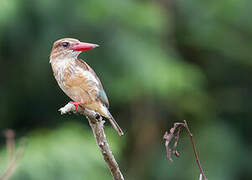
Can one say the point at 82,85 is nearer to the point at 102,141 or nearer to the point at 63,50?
the point at 63,50

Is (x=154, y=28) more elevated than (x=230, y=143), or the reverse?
(x=154, y=28)

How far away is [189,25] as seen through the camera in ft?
27.1

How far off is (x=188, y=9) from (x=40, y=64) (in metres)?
2.06

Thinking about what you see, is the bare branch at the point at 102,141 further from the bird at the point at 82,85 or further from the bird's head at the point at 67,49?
the bird's head at the point at 67,49

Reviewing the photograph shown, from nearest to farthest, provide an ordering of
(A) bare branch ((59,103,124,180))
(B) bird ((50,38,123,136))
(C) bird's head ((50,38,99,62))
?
(A) bare branch ((59,103,124,180))
(B) bird ((50,38,123,136))
(C) bird's head ((50,38,99,62))

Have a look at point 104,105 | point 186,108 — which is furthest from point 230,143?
point 104,105

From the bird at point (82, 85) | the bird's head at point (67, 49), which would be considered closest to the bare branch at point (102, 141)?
the bird at point (82, 85)

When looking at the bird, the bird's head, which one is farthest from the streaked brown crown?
the bird

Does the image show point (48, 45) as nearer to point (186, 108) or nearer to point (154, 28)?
point (154, 28)

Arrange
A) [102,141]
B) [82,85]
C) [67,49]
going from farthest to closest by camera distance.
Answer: [67,49] → [82,85] → [102,141]

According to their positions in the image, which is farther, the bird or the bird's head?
the bird's head

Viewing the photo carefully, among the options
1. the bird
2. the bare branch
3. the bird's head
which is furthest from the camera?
the bird's head

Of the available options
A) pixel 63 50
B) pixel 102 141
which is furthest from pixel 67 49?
pixel 102 141

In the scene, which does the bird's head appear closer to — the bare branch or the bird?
the bird
